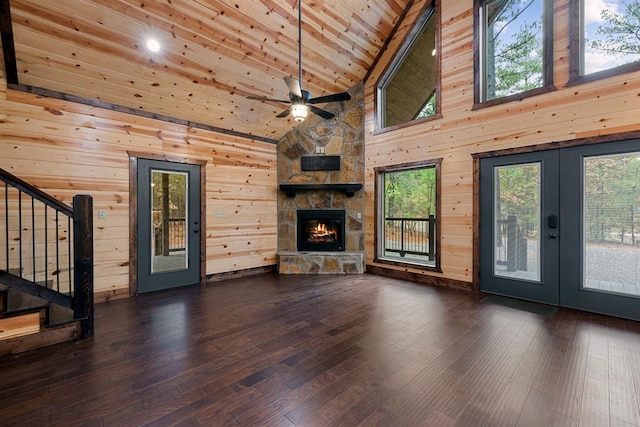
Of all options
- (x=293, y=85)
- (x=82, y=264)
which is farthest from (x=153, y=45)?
(x=82, y=264)

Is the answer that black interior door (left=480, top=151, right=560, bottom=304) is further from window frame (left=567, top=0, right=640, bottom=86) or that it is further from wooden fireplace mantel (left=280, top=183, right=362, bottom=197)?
wooden fireplace mantel (left=280, top=183, right=362, bottom=197)

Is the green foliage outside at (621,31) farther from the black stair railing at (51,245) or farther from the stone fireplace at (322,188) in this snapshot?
the black stair railing at (51,245)

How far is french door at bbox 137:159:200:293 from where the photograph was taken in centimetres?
439

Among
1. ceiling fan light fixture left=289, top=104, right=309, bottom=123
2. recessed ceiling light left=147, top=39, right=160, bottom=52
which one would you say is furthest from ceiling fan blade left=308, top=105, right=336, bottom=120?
recessed ceiling light left=147, top=39, right=160, bottom=52

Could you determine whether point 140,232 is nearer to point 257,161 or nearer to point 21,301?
point 21,301

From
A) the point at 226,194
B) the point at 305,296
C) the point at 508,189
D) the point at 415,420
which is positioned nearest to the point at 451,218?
the point at 508,189

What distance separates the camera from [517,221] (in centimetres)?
400

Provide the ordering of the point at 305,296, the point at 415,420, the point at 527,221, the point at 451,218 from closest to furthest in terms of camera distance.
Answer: the point at 415,420
the point at 527,221
the point at 305,296
the point at 451,218

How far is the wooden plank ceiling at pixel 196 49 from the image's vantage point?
123 inches

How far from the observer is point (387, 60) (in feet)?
18.3

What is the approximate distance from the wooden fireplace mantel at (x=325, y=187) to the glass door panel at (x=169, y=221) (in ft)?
6.38

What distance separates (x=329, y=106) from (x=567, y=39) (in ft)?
12.6

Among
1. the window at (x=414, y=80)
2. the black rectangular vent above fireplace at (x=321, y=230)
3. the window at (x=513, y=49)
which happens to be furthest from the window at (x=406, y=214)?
the window at (x=513, y=49)

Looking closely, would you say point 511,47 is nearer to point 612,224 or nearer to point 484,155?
point 484,155
